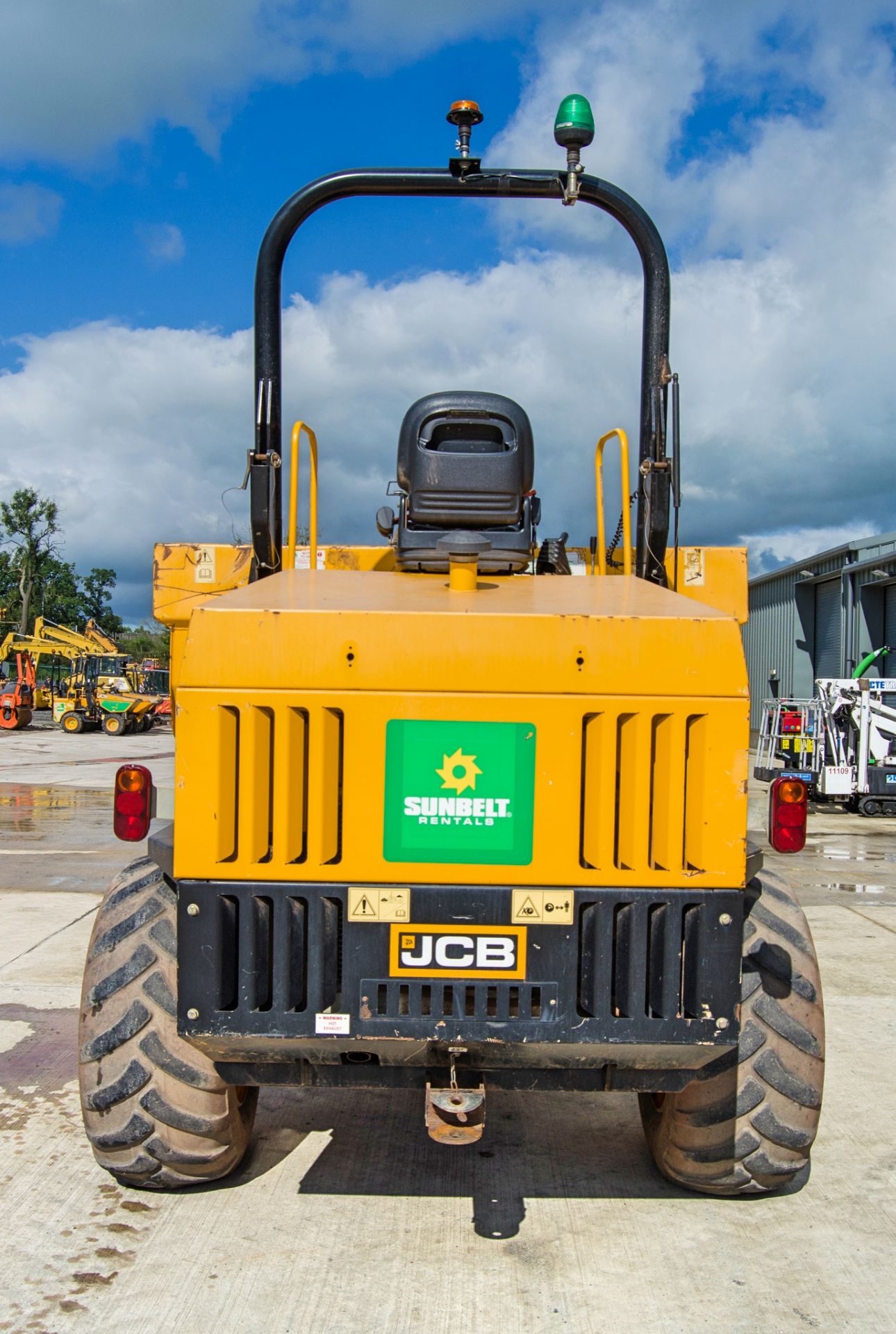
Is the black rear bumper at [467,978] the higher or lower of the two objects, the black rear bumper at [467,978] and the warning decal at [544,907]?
the lower

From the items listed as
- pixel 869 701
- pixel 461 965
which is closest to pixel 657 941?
pixel 461 965

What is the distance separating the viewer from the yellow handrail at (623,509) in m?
4.16

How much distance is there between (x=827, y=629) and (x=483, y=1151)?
25.3 metres

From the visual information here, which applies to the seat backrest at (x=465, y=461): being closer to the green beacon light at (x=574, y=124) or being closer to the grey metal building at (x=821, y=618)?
the green beacon light at (x=574, y=124)

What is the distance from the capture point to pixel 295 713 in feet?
9.61

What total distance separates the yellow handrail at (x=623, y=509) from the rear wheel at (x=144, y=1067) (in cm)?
204

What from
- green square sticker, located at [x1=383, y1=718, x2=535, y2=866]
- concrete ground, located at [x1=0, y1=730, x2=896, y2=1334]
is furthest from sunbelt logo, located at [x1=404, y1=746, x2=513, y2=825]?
concrete ground, located at [x1=0, y1=730, x2=896, y2=1334]

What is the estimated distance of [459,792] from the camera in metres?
2.93

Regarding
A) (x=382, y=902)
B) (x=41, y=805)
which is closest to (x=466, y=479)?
(x=382, y=902)

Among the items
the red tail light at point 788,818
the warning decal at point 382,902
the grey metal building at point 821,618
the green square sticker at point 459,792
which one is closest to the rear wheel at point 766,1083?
the red tail light at point 788,818

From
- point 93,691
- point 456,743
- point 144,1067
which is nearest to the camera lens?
point 456,743

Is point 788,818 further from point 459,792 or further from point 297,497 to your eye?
point 297,497

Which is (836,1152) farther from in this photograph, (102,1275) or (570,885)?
(102,1275)

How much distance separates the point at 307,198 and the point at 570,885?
2782 millimetres
